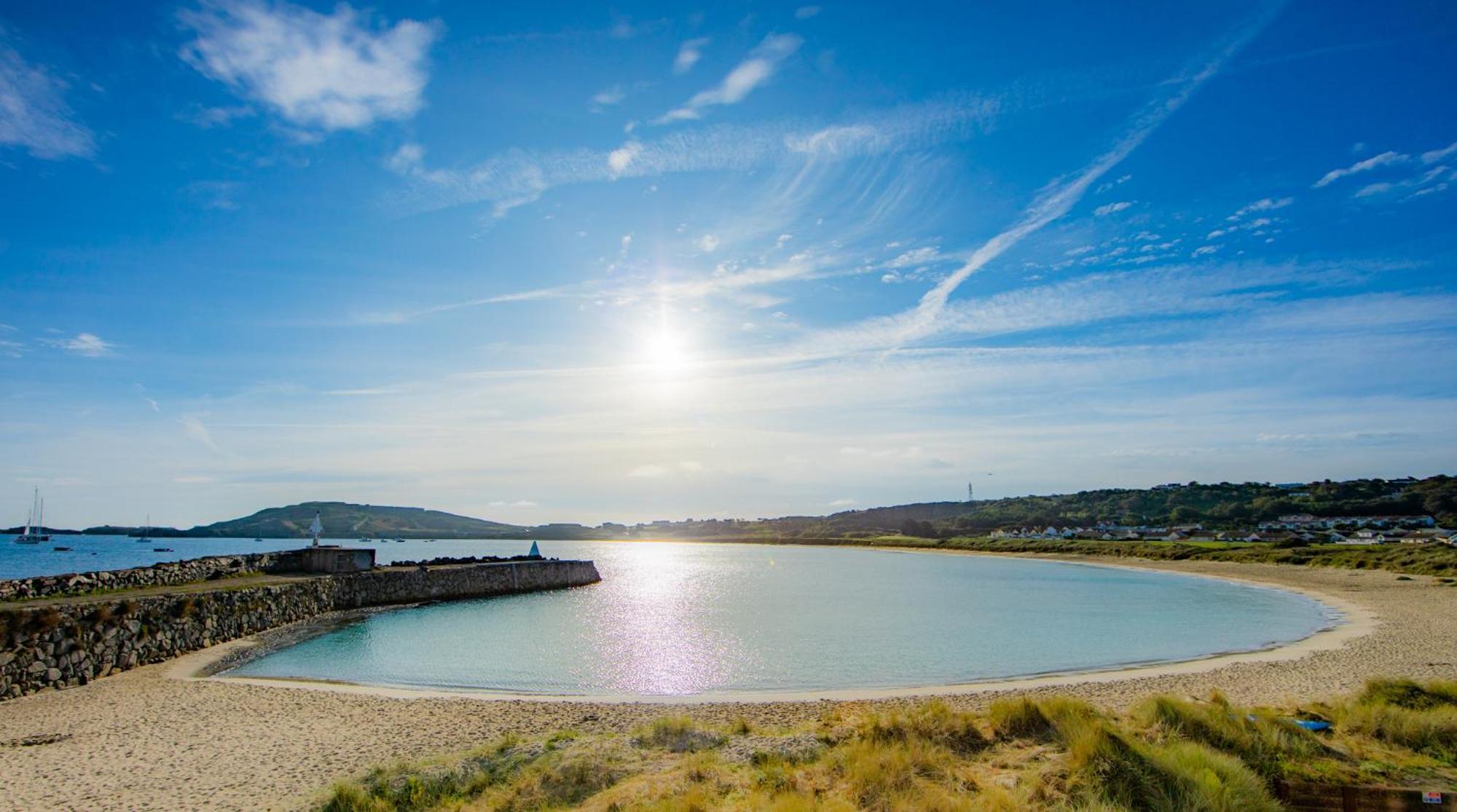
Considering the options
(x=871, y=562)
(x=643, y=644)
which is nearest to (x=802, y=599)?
(x=643, y=644)

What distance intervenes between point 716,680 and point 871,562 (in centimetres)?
7610

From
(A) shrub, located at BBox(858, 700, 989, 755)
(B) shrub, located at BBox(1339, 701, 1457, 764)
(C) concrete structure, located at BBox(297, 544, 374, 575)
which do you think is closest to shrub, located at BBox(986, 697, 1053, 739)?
(A) shrub, located at BBox(858, 700, 989, 755)

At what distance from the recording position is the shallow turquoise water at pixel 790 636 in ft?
66.5

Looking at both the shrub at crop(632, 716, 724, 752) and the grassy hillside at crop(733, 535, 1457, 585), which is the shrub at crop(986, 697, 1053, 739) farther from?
the grassy hillside at crop(733, 535, 1457, 585)

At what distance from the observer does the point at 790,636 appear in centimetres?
2798

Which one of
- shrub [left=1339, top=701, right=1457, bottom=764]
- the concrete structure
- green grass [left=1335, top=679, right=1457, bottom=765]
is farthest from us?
the concrete structure

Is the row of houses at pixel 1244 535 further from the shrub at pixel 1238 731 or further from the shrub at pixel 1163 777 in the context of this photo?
the shrub at pixel 1163 777

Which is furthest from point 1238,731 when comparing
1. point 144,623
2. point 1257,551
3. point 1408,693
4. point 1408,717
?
point 1257,551

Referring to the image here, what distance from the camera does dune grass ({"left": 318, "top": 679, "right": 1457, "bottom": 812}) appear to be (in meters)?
7.76

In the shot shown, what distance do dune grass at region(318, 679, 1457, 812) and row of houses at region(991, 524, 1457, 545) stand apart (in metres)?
75.0

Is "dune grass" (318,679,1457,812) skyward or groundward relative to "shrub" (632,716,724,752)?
skyward

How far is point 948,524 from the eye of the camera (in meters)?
179

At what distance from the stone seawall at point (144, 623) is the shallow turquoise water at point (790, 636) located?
2630 mm

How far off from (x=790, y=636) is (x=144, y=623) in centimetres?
2105
